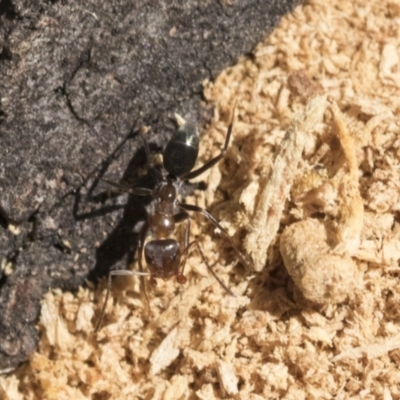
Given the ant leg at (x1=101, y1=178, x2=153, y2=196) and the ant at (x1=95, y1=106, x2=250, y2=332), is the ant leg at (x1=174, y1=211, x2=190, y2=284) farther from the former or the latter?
the ant leg at (x1=101, y1=178, x2=153, y2=196)

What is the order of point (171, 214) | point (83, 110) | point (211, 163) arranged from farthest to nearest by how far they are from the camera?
1. point (171, 214)
2. point (211, 163)
3. point (83, 110)

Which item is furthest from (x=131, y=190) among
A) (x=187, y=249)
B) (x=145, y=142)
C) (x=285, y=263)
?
(x=285, y=263)

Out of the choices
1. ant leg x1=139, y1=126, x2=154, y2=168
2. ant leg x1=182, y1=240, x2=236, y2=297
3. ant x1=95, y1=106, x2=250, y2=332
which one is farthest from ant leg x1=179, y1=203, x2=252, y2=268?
ant leg x1=139, y1=126, x2=154, y2=168

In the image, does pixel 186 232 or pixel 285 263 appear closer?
pixel 285 263

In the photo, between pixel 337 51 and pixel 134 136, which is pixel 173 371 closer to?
pixel 134 136

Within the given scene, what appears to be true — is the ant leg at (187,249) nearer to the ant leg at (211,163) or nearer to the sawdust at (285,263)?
the sawdust at (285,263)

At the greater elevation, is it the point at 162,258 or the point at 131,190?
the point at 131,190

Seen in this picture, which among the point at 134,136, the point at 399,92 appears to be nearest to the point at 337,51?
the point at 399,92

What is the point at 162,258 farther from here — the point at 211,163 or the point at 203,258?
the point at 211,163
